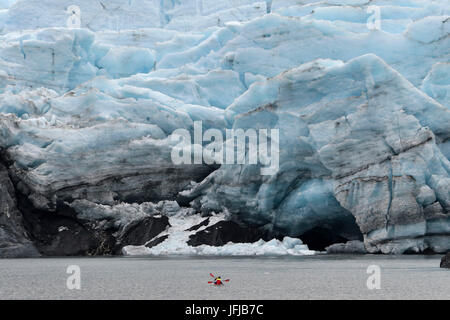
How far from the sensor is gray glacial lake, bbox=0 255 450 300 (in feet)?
52.4

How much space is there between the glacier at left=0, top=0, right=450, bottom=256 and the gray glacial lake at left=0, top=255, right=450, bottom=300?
5664 mm

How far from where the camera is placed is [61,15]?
47.7m

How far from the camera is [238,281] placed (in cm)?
1919

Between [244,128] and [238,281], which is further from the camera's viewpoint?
[244,128]

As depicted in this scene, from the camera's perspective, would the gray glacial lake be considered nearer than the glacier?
Yes

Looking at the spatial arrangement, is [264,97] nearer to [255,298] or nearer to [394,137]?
[394,137]

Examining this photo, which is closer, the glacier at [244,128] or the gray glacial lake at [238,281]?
the gray glacial lake at [238,281]

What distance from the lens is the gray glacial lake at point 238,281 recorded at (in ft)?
52.4

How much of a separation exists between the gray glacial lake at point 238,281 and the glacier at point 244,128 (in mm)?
5664

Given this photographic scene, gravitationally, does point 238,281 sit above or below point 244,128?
below

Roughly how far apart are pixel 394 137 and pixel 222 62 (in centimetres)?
1314

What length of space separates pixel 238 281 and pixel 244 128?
50.8 ft

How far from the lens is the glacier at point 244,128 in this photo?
97.3ft

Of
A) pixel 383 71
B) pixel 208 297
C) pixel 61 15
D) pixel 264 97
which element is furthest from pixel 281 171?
pixel 61 15
